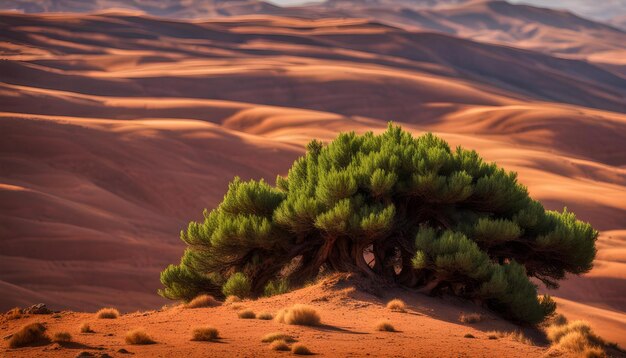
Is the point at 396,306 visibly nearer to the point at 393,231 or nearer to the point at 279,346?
the point at 393,231

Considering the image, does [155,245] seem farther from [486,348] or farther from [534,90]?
[534,90]

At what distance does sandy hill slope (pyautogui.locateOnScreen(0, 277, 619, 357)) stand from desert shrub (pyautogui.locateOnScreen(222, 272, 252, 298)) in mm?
1657

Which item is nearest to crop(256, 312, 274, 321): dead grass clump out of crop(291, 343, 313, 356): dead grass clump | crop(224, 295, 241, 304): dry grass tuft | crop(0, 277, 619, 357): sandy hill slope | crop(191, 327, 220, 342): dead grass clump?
crop(0, 277, 619, 357): sandy hill slope

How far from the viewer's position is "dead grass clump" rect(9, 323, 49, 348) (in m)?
11.0

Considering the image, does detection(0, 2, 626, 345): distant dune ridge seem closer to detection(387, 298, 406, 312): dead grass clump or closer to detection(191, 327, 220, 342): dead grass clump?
detection(387, 298, 406, 312): dead grass clump

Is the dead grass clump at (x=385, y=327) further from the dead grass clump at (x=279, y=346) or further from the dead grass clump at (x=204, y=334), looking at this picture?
the dead grass clump at (x=204, y=334)

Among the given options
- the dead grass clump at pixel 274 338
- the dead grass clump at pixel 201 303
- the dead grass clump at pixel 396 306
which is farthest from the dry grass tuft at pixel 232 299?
the dead grass clump at pixel 274 338

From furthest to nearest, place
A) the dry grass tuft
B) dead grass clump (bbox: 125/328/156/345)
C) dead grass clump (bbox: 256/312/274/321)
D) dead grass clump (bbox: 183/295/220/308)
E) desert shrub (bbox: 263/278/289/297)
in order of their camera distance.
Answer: desert shrub (bbox: 263/278/289/297)
the dry grass tuft
dead grass clump (bbox: 183/295/220/308)
dead grass clump (bbox: 256/312/274/321)
dead grass clump (bbox: 125/328/156/345)

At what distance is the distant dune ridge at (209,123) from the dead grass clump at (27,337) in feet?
38.1

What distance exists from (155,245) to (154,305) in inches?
249

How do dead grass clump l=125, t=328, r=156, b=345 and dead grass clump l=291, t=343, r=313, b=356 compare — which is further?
dead grass clump l=125, t=328, r=156, b=345

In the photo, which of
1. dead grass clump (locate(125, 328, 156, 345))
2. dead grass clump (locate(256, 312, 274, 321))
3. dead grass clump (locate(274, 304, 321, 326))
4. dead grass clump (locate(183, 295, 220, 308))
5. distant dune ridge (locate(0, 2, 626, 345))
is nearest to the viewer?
dead grass clump (locate(125, 328, 156, 345))

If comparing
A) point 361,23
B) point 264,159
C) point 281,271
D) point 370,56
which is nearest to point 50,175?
point 264,159

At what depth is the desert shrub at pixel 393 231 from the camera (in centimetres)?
1619
